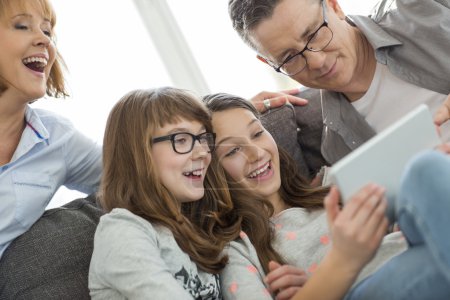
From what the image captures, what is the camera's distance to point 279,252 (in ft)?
4.72

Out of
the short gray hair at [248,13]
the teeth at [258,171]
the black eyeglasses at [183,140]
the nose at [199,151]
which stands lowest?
the teeth at [258,171]

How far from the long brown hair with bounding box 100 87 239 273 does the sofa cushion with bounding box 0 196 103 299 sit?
0.50 ft

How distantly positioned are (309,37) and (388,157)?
2.35ft

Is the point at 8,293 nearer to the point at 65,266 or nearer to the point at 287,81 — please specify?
the point at 65,266

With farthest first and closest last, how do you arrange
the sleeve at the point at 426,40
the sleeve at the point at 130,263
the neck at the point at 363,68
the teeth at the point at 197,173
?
the neck at the point at 363,68 → the sleeve at the point at 426,40 → the teeth at the point at 197,173 → the sleeve at the point at 130,263

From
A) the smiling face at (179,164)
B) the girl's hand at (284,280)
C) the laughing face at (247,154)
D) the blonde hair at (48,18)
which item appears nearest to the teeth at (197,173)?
the smiling face at (179,164)

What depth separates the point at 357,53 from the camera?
170 centimetres

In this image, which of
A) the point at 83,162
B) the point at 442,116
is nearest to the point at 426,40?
the point at 442,116

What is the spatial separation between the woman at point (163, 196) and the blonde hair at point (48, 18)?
445 millimetres

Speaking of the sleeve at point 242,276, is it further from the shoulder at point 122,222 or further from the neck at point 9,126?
the neck at point 9,126

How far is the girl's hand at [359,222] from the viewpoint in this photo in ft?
2.94

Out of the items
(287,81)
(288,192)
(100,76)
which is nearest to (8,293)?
(288,192)

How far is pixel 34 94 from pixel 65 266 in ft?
1.82

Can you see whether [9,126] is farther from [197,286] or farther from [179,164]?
[197,286]
